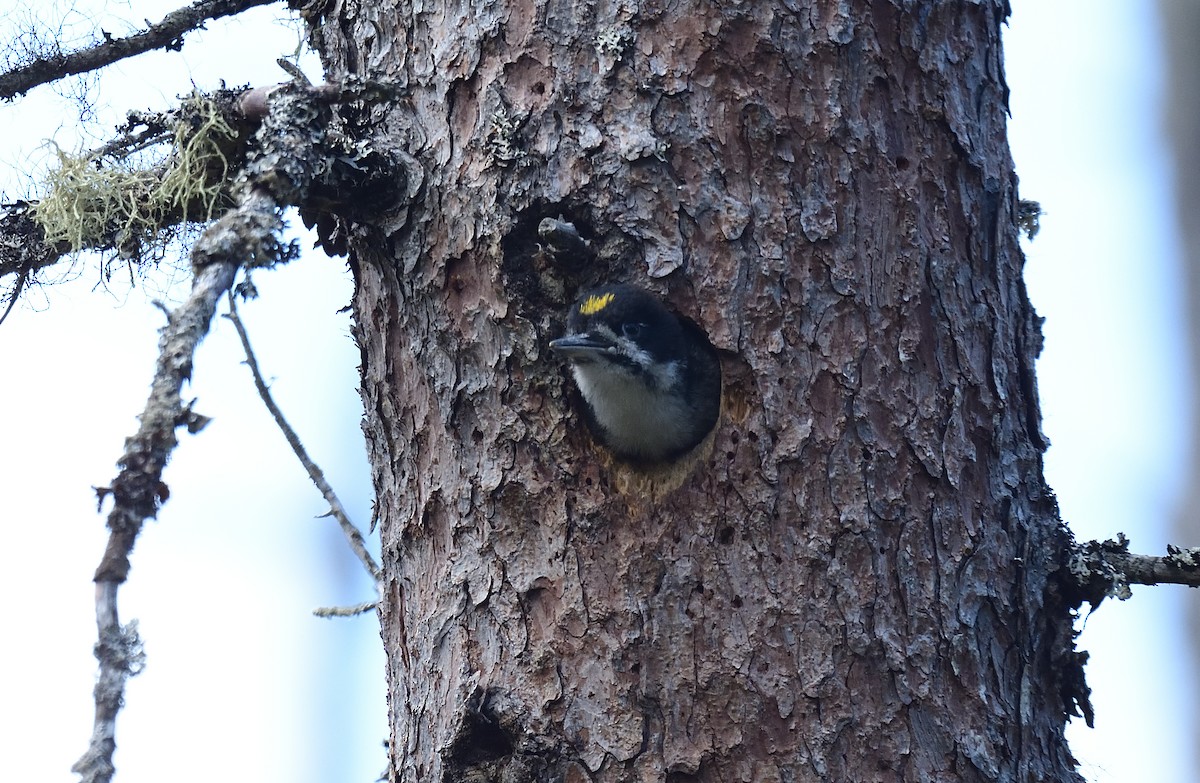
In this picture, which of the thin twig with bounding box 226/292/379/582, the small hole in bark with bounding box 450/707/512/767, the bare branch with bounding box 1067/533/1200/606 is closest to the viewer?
the small hole in bark with bounding box 450/707/512/767

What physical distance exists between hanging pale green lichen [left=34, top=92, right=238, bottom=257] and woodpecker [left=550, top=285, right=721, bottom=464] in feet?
A: 3.32

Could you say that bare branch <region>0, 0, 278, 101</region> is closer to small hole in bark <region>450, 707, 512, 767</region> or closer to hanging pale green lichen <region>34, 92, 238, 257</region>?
hanging pale green lichen <region>34, 92, 238, 257</region>

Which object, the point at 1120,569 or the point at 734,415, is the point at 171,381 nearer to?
the point at 734,415

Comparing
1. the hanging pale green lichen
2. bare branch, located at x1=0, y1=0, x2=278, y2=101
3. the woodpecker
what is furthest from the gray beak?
bare branch, located at x1=0, y1=0, x2=278, y2=101

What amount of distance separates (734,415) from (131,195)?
1666 mm

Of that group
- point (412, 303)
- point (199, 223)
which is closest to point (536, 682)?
point (412, 303)

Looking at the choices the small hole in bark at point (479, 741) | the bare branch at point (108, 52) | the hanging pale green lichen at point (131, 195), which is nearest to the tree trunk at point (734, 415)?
the small hole in bark at point (479, 741)

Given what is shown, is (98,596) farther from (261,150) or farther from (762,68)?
(762,68)

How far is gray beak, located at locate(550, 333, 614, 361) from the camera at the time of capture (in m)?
2.77

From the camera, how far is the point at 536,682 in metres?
2.63

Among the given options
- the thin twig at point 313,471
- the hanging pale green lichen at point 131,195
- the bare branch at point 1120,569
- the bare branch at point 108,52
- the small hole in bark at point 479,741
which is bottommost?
the small hole in bark at point 479,741

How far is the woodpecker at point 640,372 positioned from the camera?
2.82m

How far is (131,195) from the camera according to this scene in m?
3.01

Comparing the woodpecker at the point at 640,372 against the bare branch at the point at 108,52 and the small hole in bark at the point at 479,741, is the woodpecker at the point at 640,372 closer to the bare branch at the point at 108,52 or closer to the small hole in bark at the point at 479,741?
the small hole in bark at the point at 479,741
